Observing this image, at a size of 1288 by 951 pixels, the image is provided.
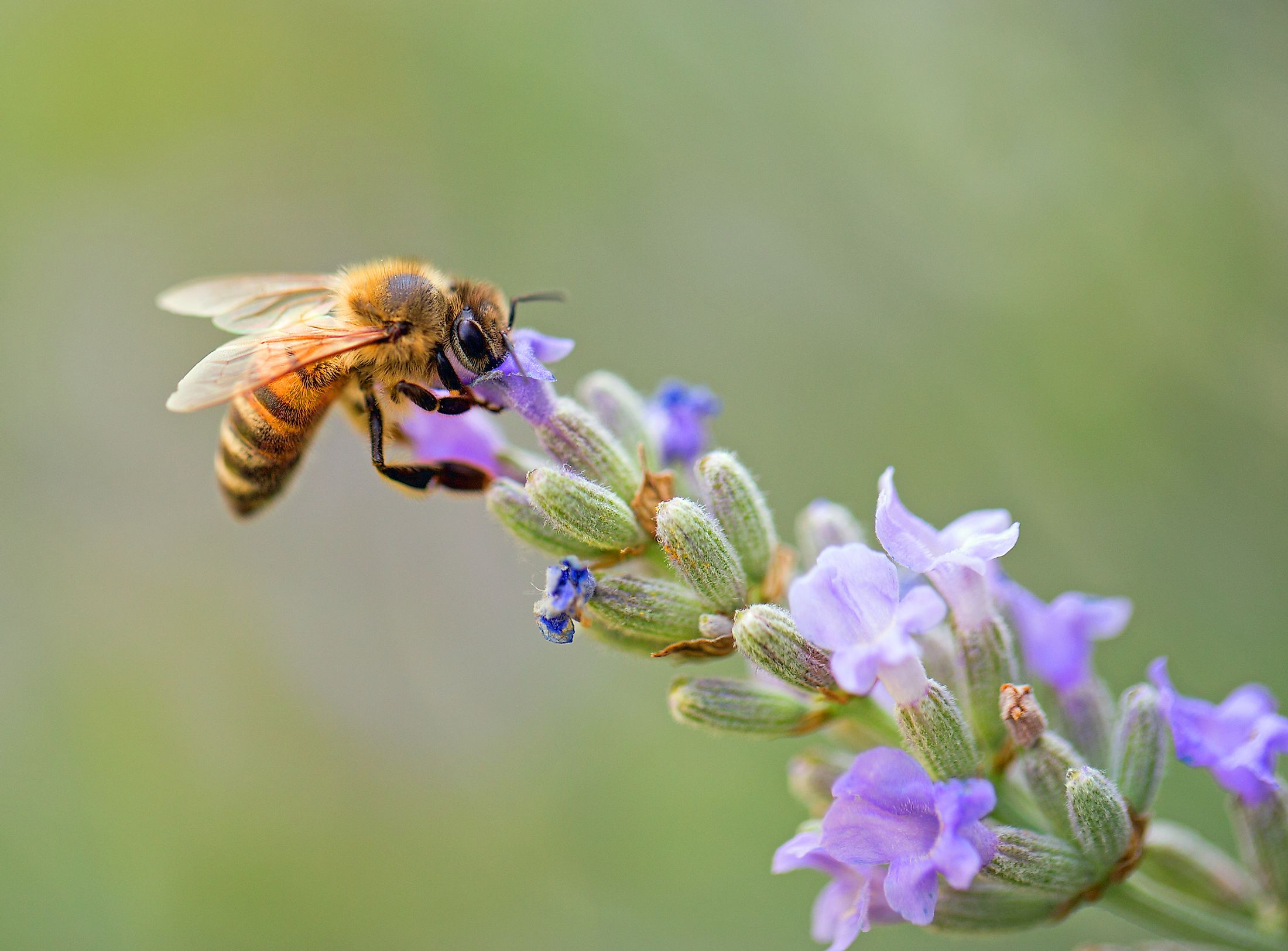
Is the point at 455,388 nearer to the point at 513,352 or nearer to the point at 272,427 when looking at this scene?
the point at 513,352

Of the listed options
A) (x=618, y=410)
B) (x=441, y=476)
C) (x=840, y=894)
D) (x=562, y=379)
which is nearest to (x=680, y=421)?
(x=618, y=410)

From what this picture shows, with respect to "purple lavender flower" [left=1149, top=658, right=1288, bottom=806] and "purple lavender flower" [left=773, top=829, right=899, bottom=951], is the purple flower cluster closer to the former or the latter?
"purple lavender flower" [left=773, top=829, right=899, bottom=951]

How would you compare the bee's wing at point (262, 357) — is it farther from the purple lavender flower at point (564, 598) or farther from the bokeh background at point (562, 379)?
the bokeh background at point (562, 379)

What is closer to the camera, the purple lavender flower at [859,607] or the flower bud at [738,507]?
the purple lavender flower at [859,607]

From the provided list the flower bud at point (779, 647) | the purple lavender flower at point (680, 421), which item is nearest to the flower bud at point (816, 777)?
the flower bud at point (779, 647)

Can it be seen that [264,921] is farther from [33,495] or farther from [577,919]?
[33,495]

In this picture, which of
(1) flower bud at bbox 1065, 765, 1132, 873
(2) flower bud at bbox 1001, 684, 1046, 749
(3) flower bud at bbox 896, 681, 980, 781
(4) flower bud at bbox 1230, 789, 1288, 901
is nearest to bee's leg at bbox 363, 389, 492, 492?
(3) flower bud at bbox 896, 681, 980, 781
